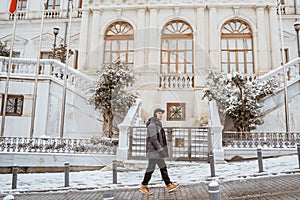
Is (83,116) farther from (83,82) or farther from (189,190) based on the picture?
(189,190)

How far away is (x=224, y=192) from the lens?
20.2 feet

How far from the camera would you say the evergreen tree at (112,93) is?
1324cm

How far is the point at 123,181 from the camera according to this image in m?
8.05

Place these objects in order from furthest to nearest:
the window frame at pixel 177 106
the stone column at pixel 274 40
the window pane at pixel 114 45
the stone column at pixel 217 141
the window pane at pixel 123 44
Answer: the window pane at pixel 114 45 < the window pane at pixel 123 44 < the stone column at pixel 274 40 < the window frame at pixel 177 106 < the stone column at pixel 217 141

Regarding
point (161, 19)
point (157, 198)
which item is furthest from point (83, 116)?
point (157, 198)

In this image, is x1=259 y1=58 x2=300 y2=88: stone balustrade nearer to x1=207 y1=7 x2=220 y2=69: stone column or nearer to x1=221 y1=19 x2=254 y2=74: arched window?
x1=221 y1=19 x2=254 y2=74: arched window

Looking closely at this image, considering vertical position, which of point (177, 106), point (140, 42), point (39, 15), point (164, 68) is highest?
point (39, 15)

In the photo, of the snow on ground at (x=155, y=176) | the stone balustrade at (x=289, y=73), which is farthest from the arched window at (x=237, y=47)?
→ the snow on ground at (x=155, y=176)

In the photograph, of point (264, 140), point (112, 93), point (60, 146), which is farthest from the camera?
point (112, 93)

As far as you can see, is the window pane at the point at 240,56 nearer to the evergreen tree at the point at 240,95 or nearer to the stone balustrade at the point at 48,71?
the evergreen tree at the point at 240,95

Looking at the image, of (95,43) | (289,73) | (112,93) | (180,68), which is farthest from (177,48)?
(112,93)

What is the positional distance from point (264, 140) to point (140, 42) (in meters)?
10.7

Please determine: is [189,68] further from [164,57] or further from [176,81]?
[176,81]

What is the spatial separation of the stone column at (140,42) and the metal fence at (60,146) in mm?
6973
